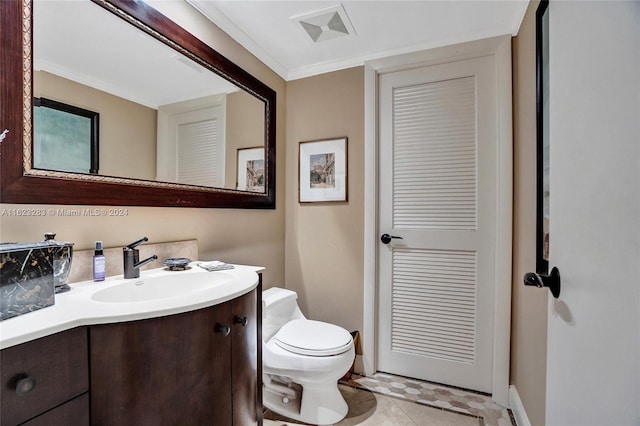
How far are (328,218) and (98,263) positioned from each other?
1469 millimetres

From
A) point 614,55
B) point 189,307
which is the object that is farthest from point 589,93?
point 189,307

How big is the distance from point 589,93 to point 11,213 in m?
1.57

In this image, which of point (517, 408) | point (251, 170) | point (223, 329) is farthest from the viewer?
point (251, 170)

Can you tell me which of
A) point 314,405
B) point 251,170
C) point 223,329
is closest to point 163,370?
point 223,329

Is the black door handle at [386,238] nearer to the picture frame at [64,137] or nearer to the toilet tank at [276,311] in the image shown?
the toilet tank at [276,311]

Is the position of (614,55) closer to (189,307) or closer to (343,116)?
(189,307)

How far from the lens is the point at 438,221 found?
6.61 feet

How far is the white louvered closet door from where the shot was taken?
75.4 inches

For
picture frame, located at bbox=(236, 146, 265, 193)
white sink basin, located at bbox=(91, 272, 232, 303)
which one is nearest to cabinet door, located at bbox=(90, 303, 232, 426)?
white sink basin, located at bbox=(91, 272, 232, 303)

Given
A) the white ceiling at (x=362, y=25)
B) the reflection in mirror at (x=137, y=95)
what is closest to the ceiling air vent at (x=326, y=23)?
the white ceiling at (x=362, y=25)

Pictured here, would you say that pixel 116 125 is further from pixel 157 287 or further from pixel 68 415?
pixel 68 415

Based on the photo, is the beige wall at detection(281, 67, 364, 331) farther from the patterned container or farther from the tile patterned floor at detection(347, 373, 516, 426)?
the patterned container

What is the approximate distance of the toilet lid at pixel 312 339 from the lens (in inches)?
61.8

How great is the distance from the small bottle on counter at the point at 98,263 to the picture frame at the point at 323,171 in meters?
1.42
